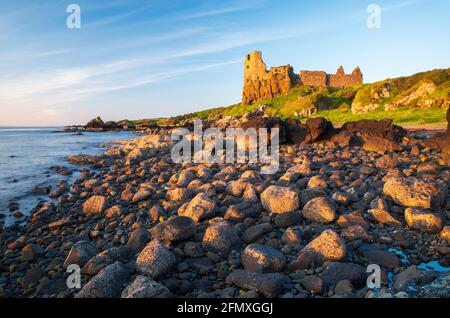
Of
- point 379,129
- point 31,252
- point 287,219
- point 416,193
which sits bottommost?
point 31,252

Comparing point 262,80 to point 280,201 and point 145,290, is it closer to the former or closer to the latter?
point 280,201

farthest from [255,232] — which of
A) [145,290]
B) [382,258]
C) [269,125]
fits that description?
[269,125]

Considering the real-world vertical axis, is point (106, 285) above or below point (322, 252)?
below

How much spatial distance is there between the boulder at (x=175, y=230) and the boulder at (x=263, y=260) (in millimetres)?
1298

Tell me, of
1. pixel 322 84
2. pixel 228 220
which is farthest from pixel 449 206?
pixel 322 84

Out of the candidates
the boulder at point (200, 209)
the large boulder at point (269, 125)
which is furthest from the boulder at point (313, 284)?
the large boulder at point (269, 125)

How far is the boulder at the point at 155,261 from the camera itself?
14.8 ft

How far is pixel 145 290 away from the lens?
12.7 ft

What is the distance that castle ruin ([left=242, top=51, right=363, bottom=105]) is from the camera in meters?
87.9

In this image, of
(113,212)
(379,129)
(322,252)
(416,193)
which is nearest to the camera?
(322,252)

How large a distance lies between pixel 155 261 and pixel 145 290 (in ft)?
2.38

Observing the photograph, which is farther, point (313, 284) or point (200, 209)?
point (200, 209)

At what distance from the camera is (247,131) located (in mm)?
18000

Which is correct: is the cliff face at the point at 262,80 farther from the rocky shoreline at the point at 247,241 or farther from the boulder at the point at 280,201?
the boulder at the point at 280,201
